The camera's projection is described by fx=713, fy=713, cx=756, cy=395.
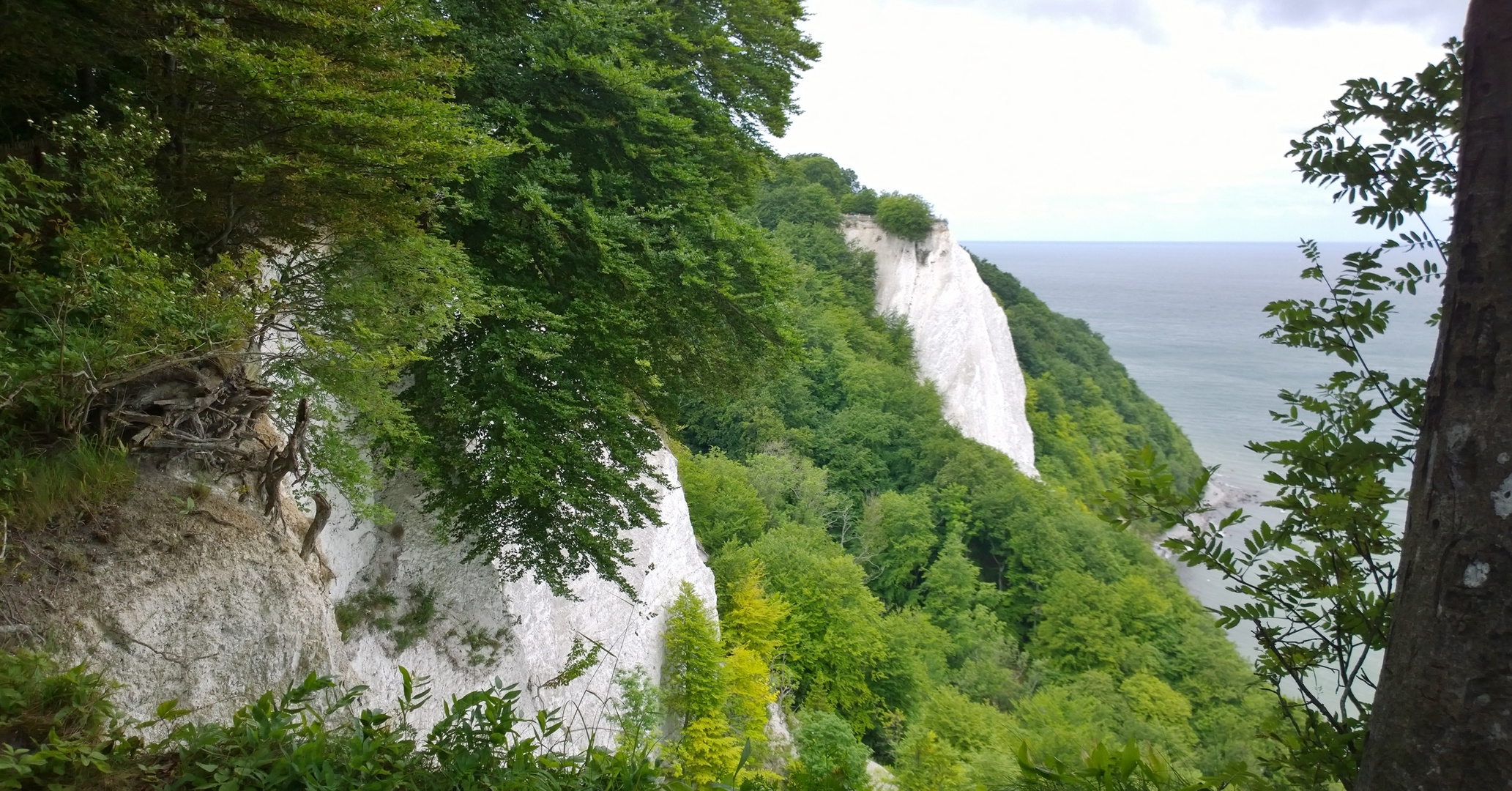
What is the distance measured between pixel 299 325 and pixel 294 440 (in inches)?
33.3

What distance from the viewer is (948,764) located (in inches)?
588

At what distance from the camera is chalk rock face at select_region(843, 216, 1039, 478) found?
3800 centimetres

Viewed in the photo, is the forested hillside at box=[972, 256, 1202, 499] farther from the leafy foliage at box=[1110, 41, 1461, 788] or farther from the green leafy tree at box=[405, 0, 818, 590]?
the leafy foliage at box=[1110, 41, 1461, 788]

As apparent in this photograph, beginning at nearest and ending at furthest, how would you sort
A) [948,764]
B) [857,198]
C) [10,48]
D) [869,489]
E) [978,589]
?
[10,48]
[948,764]
[978,589]
[869,489]
[857,198]

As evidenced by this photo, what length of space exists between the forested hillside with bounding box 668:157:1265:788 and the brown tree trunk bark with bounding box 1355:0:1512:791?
7440 millimetres

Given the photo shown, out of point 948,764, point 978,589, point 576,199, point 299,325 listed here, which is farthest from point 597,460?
point 978,589

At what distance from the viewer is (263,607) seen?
194 inches

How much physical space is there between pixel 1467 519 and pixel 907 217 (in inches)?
1672

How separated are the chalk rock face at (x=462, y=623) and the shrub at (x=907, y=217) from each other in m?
35.6

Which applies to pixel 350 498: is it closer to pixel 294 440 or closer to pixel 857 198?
pixel 294 440

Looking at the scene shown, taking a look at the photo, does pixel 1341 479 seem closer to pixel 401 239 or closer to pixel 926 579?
pixel 401 239

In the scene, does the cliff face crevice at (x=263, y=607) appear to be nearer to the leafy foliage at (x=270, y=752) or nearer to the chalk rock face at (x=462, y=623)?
the chalk rock face at (x=462, y=623)

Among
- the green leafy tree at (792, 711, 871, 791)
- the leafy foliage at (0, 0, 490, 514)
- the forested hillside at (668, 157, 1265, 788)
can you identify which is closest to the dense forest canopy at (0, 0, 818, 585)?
the leafy foliage at (0, 0, 490, 514)

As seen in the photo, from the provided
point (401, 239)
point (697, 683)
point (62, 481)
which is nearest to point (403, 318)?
point (401, 239)
